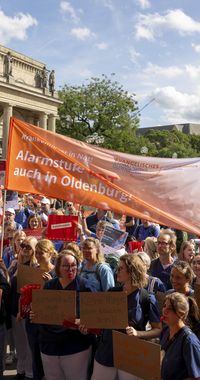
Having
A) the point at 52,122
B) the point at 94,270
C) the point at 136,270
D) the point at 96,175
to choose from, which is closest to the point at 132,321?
the point at 136,270

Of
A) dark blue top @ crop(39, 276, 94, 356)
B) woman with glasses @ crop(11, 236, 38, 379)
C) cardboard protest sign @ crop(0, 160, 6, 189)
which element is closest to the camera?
dark blue top @ crop(39, 276, 94, 356)

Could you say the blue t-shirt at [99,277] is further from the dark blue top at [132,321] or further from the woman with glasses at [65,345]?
the dark blue top at [132,321]

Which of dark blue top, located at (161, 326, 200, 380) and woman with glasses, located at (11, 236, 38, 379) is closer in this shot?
dark blue top, located at (161, 326, 200, 380)

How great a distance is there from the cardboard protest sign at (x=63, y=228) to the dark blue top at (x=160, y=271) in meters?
1.63

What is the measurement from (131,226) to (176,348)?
7255 millimetres

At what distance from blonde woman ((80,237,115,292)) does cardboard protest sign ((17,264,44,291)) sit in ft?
1.45

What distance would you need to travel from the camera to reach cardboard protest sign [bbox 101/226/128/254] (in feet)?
25.5

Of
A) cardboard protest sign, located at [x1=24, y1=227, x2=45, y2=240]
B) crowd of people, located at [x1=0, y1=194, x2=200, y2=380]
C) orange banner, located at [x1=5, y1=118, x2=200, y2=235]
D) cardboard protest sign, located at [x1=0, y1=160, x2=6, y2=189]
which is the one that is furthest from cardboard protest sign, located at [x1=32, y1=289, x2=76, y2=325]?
cardboard protest sign, located at [x1=0, y1=160, x2=6, y2=189]

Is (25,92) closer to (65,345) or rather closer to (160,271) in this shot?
(160,271)

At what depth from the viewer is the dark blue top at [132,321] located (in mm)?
4398

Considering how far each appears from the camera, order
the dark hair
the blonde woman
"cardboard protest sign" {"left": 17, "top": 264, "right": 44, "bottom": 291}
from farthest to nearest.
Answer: "cardboard protest sign" {"left": 17, "top": 264, "right": 44, "bottom": 291} → the blonde woman → the dark hair

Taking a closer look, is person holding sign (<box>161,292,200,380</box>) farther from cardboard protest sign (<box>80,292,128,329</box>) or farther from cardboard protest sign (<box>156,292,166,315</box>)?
cardboard protest sign (<box>156,292,166,315</box>)

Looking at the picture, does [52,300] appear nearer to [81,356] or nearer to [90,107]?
[81,356]

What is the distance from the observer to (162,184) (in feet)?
21.0
